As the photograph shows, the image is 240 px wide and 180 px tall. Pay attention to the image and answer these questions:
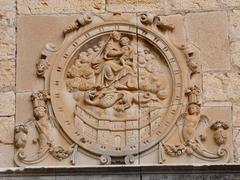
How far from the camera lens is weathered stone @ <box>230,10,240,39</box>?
861 cm

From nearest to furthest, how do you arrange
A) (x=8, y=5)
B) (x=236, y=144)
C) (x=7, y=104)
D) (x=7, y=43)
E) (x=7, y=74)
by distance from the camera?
(x=236, y=144) → (x=7, y=104) → (x=7, y=74) → (x=7, y=43) → (x=8, y=5)

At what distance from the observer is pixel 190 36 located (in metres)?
8.62

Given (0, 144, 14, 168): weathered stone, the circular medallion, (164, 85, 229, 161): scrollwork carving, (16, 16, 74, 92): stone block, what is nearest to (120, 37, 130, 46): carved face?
the circular medallion

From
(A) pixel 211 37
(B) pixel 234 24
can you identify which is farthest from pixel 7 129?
(B) pixel 234 24

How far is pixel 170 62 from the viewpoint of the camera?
336 inches

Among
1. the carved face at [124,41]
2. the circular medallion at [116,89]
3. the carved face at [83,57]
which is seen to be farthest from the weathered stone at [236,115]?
the carved face at [83,57]

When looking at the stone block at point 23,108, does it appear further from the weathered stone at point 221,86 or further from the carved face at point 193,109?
the weathered stone at point 221,86

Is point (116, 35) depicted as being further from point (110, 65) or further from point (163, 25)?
point (163, 25)

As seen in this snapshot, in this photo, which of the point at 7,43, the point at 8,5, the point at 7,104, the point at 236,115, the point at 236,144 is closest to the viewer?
the point at 236,144

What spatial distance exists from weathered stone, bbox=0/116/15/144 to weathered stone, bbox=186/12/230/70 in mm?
1694

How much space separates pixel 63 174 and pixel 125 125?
684mm

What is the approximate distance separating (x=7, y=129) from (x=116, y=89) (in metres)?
0.97

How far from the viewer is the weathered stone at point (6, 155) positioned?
8270mm

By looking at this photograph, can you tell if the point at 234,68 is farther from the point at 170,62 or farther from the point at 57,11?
the point at 57,11
